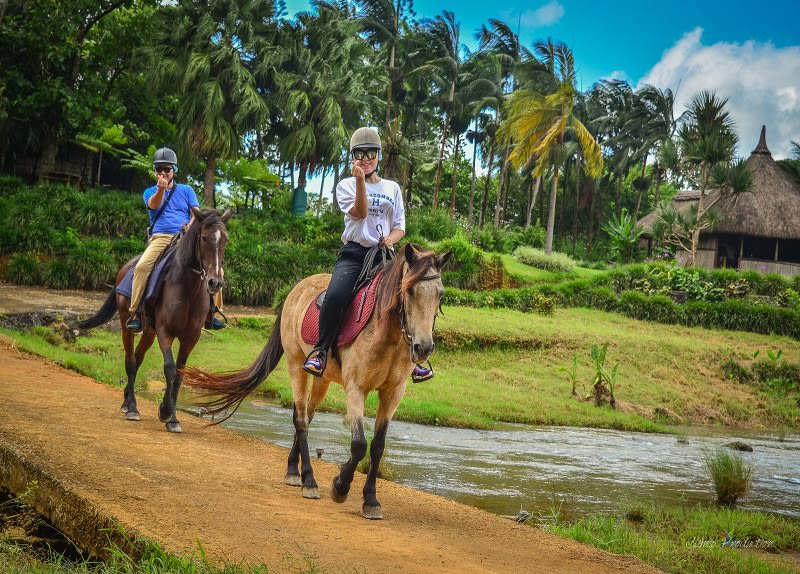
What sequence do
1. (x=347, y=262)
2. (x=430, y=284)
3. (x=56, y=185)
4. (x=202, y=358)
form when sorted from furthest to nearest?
(x=56, y=185) → (x=202, y=358) → (x=347, y=262) → (x=430, y=284)

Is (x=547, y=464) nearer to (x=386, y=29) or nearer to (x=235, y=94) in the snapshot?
(x=235, y=94)

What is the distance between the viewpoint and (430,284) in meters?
5.58

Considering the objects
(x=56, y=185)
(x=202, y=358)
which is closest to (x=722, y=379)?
(x=202, y=358)

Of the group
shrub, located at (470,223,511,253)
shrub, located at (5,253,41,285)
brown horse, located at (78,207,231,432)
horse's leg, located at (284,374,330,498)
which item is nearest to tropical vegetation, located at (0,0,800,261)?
shrub, located at (470,223,511,253)

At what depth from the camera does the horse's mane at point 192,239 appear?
8.57m

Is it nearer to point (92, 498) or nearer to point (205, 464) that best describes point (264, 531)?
point (92, 498)

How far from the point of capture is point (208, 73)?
3062 cm

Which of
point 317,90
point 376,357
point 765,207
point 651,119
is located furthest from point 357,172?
point 651,119

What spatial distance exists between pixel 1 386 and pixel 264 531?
19.2 feet

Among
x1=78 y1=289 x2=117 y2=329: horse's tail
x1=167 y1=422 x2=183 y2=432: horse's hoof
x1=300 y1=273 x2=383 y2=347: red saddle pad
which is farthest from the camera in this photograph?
x1=78 y1=289 x2=117 y2=329: horse's tail

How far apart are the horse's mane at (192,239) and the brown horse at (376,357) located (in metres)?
1.81

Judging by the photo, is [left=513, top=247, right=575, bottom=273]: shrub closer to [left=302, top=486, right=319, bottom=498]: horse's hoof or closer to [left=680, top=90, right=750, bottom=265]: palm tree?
[left=680, top=90, right=750, bottom=265]: palm tree

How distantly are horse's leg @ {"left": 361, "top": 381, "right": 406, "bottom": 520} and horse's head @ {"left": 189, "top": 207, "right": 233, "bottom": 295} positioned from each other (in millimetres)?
2741

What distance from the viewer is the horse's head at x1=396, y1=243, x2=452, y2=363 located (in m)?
5.47
